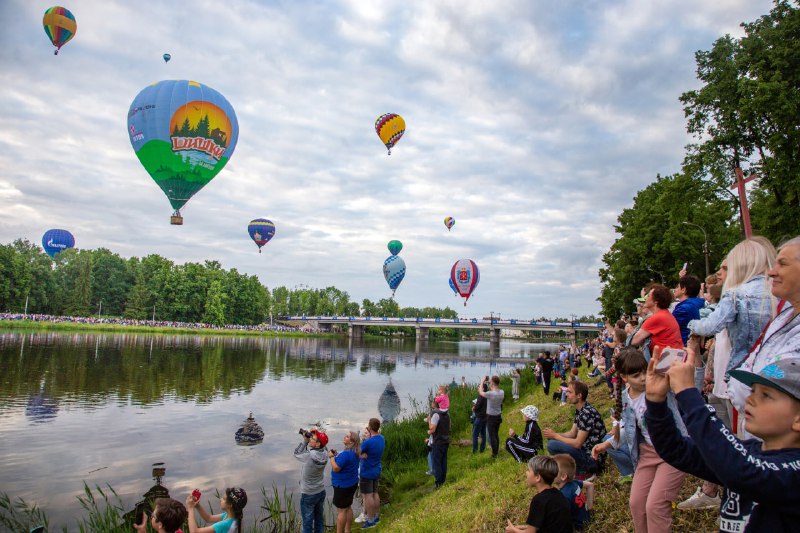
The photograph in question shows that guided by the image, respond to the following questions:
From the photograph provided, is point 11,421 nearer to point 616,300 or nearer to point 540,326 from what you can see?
point 616,300

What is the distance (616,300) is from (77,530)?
40.6 metres

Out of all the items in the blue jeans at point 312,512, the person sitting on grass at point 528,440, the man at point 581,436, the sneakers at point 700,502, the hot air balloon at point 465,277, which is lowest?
the blue jeans at point 312,512

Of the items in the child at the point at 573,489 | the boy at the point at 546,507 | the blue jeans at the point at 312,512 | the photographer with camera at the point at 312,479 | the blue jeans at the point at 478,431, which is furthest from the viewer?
the blue jeans at the point at 478,431

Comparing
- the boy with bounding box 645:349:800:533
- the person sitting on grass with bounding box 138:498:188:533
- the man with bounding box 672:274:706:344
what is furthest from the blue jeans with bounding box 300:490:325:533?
the boy with bounding box 645:349:800:533

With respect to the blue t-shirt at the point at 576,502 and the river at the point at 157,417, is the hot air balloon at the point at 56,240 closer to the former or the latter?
the river at the point at 157,417

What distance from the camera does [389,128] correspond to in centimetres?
4878

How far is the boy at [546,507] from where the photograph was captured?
452cm

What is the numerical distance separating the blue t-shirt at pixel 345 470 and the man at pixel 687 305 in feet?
18.0

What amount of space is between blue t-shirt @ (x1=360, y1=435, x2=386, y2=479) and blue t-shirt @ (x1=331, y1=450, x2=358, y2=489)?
662mm

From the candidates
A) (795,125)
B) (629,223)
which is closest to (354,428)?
(795,125)

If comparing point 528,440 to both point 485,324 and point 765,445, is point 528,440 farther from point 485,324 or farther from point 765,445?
point 485,324

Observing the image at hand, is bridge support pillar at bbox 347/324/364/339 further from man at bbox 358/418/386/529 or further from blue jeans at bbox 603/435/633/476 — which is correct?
blue jeans at bbox 603/435/633/476

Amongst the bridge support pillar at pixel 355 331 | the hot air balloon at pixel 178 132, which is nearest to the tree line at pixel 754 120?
the hot air balloon at pixel 178 132

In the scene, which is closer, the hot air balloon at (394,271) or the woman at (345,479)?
the woman at (345,479)
